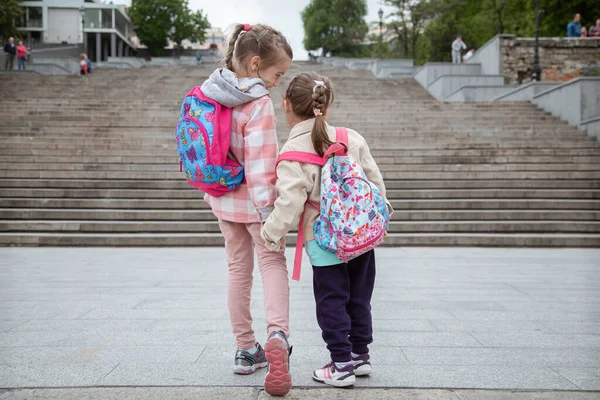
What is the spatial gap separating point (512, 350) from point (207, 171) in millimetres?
1987

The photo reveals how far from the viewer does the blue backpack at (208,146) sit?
2926 millimetres

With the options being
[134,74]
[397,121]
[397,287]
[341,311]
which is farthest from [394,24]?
[341,311]

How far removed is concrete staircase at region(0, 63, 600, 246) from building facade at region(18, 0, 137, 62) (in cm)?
4552

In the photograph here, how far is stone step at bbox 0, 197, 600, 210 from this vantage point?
10688mm

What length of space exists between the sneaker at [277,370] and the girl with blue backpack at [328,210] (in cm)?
26

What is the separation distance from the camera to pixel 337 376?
9.20ft

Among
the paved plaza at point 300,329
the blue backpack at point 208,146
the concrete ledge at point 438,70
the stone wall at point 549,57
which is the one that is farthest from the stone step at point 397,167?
the stone wall at point 549,57

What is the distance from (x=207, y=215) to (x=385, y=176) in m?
3.63

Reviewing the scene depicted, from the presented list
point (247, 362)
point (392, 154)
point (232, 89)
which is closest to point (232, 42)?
point (232, 89)

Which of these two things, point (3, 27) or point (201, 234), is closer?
point (201, 234)

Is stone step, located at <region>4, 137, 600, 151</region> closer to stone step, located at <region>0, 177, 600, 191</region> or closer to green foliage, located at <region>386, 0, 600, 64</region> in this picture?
stone step, located at <region>0, 177, 600, 191</region>

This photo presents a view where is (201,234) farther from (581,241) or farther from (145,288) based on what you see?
(581,241)

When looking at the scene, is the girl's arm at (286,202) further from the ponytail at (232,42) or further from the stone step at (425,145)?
the stone step at (425,145)

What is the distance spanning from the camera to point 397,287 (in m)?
5.79
